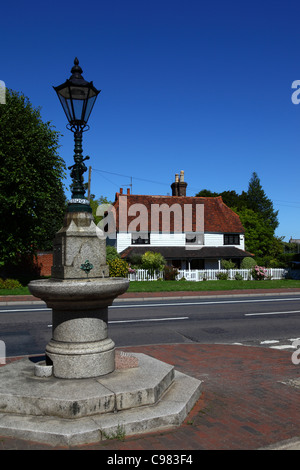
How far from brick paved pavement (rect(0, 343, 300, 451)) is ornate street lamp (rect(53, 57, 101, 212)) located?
10.8ft

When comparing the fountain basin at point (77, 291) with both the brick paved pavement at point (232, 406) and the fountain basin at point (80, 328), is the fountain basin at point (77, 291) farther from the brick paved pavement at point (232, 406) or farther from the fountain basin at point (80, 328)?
the brick paved pavement at point (232, 406)

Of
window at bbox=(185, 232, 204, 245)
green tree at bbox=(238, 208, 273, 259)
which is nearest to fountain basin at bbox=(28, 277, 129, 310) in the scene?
window at bbox=(185, 232, 204, 245)

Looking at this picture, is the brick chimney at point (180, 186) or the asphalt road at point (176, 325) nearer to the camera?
the asphalt road at point (176, 325)

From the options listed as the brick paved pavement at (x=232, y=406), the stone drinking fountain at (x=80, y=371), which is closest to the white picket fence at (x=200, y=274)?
the brick paved pavement at (x=232, y=406)

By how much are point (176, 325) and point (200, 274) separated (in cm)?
2060

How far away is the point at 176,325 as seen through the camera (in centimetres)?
1167

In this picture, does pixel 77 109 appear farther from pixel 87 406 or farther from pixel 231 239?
pixel 231 239

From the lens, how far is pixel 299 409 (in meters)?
5.15

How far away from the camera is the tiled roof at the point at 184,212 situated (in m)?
38.9

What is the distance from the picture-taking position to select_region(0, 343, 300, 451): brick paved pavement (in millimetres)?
4121

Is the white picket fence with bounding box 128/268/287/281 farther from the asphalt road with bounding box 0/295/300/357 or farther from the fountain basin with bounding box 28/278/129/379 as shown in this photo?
the fountain basin with bounding box 28/278/129/379

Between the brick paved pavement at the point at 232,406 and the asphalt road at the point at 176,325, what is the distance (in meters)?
1.41
